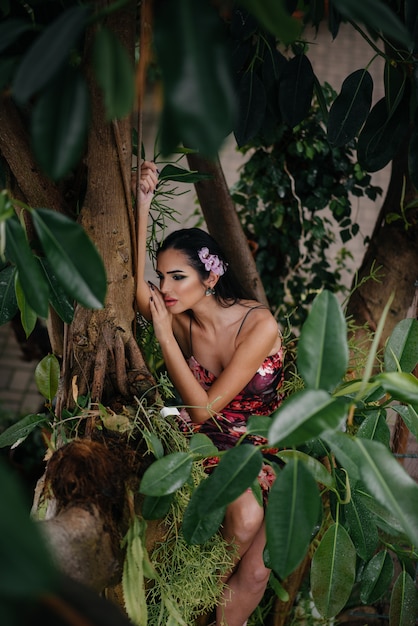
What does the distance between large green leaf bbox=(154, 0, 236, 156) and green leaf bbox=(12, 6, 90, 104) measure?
0.11 metres

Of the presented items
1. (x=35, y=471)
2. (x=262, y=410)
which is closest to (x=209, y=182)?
(x=262, y=410)

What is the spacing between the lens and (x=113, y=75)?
562mm

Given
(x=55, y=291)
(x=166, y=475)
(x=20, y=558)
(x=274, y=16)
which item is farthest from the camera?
(x=55, y=291)

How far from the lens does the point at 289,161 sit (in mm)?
2420

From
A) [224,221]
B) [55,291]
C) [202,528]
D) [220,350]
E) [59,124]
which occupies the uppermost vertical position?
[59,124]

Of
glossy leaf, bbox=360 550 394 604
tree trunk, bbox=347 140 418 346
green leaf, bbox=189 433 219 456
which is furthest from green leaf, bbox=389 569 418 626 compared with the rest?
tree trunk, bbox=347 140 418 346

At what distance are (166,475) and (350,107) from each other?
95 cm

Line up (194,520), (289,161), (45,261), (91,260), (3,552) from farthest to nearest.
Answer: (289,161) → (45,261) → (194,520) → (91,260) → (3,552)

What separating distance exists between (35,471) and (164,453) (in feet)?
5.46

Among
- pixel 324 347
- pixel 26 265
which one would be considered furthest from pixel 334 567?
pixel 26 265

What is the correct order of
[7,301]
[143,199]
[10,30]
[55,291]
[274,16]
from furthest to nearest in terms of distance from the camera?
[143,199] < [7,301] < [55,291] < [10,30] < [274,16]

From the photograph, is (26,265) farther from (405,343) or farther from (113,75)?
(405,343)

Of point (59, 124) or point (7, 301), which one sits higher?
point (59, 124)

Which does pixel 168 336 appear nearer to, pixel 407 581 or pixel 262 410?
pixel 262 410
